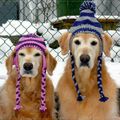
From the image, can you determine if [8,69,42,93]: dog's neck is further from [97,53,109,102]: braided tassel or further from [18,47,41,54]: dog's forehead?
[97,53,109,102]: braided tassel

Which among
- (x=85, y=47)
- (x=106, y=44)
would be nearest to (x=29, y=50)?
(x=85, y=47)

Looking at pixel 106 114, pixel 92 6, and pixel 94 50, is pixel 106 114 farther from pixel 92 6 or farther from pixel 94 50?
pixel 92 6

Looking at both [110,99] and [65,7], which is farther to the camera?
[65,7]

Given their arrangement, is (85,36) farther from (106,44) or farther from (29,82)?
(29,82)

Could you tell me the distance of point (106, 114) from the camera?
491 centimetres

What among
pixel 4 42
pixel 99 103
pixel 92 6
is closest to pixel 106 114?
pixel 99 103

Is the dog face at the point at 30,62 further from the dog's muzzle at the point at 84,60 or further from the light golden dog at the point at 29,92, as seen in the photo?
the dog's muzzle at the point at 84,60

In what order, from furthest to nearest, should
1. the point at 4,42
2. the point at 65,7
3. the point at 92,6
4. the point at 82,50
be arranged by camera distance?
the point at 65,7 → the point at 4,42 → the point at 92,6 → the point at 82,50

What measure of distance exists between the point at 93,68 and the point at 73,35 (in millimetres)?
321

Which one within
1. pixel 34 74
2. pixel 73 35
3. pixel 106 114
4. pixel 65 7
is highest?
pixel 65 7

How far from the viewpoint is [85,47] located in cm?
470

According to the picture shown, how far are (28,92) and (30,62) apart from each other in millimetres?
324

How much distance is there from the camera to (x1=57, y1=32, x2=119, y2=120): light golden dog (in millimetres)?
4801

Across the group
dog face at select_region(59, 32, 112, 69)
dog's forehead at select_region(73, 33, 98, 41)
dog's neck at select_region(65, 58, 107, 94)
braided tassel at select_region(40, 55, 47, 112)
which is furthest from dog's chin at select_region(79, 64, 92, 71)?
braided tassel at select_region(40, 55, 47, 112)
